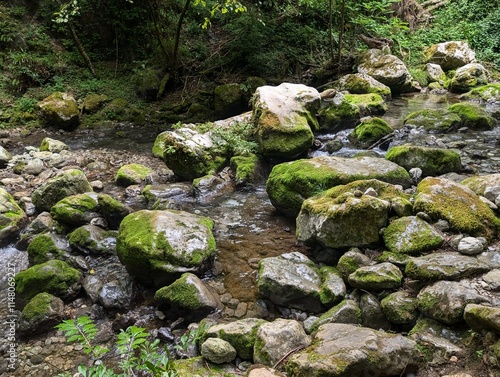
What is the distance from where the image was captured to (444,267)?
3590 millimetres

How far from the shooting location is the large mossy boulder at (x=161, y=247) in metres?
4.64

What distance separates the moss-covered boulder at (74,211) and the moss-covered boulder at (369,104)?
732 cm

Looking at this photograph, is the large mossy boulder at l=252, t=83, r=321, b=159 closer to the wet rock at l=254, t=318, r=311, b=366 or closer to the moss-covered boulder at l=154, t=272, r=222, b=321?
the moss-covered boulder at l=154, t=272, r=222, b=321

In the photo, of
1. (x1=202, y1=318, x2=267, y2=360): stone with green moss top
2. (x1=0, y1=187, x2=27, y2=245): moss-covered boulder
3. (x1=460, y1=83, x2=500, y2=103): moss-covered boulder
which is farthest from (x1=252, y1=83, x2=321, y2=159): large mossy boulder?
(x1=460, y1=83, x2=500, y2=103): moss-covered boulder

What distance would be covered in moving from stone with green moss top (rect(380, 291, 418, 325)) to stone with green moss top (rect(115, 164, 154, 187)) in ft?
18.6

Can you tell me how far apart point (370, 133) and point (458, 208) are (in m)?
4.64

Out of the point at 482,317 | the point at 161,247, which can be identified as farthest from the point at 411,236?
the point at 161,247

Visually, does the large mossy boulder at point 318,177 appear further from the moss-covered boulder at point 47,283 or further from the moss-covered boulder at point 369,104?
the moss-covered boulder at point 369,104

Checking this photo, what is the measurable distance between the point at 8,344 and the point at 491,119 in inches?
397

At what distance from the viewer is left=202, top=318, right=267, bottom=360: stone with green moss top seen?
344 centimetres

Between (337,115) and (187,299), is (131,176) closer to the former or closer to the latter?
(187,299)

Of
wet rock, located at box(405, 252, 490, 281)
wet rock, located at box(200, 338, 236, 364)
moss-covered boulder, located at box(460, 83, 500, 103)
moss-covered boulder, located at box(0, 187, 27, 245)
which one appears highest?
moss-covered boulder, located at box(460, 83, 500, 103)

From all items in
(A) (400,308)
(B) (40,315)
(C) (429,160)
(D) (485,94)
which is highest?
(D) (485,94)

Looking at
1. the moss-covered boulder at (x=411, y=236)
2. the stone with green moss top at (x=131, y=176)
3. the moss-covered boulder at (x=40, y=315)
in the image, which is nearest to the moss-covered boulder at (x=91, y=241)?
the moss-covered boulder at (x=40, y=315)
